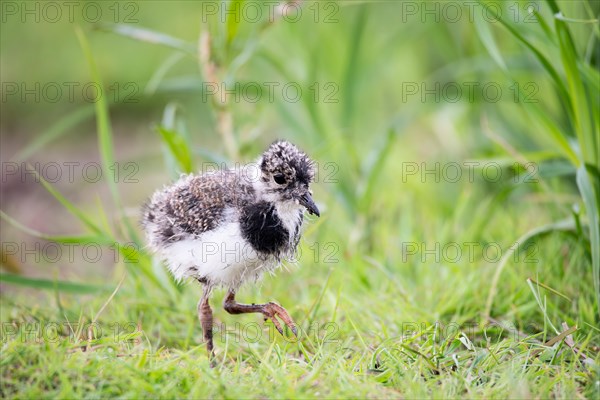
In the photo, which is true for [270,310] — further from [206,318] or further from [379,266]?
[379,266]

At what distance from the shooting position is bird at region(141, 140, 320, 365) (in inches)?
139

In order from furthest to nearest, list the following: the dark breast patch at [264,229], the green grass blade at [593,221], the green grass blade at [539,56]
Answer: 1. the green grass blade at [539,56]
2. the green grass blade at [593,221]
3. the dark breast patch at [264,229]

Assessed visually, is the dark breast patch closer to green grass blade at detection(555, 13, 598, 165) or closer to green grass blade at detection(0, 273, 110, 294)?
green grass blade at detection(0, 273, 110, 294)

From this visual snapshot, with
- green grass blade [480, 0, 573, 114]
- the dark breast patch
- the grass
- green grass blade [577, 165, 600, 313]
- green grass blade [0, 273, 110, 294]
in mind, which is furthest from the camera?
green grass blade [0, 273, 110, 294]

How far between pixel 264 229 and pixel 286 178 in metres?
0.27


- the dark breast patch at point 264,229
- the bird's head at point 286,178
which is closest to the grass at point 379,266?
the dark breast patch at point 264,229

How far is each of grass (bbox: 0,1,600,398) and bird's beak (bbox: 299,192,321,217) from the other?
50 centimetres

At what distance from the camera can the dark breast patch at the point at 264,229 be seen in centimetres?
352

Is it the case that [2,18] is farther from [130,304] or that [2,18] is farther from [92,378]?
[92,378]

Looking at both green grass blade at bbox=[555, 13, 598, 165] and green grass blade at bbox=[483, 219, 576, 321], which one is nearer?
green grass blade at bbox=[555, 13, 598, 165]

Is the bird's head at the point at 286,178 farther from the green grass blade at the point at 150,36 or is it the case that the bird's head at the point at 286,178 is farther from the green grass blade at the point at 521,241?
the green grass blade at the point at 150,36

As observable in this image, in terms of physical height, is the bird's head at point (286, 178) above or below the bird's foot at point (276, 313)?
above

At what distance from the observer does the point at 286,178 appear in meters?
3.59

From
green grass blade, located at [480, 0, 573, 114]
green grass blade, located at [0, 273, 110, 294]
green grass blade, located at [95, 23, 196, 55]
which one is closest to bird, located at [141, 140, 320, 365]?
green grass blade, located at [0, 273, 110, 294]
